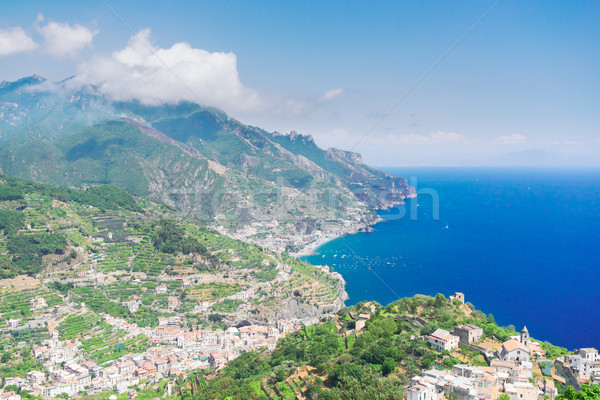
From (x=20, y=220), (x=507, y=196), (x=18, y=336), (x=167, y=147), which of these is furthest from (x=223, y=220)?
(x=507, y=196)

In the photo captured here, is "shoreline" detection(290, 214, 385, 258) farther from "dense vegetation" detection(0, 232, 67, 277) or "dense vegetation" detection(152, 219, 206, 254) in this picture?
"dense vegetation" detection(0, 232, 67, 277)

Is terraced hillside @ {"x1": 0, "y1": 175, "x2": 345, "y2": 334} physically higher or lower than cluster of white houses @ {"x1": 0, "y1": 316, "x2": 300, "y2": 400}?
higher

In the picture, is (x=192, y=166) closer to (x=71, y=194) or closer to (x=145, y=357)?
(x=71, y=194)

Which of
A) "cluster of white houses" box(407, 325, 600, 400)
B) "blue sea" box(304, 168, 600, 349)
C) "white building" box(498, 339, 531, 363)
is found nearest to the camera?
"cluster of white houses" box(407, 325, 600, 400)

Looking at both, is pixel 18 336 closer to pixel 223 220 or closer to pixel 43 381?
pixel 43 381

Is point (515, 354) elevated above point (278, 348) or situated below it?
above

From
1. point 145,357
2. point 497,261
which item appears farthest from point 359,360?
point 497,261

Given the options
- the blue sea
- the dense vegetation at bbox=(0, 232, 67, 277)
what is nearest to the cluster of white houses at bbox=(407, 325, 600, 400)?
the blue sea

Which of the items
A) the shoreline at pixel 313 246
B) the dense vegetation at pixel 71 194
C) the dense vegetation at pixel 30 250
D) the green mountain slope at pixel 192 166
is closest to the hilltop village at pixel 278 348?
the dense vegetation at pixel 30 250
